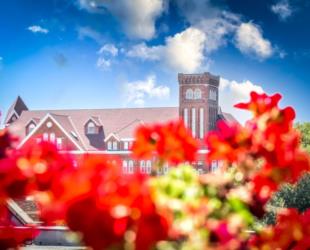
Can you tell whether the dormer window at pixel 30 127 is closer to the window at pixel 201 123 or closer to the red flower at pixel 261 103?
the window at pixel 201 123

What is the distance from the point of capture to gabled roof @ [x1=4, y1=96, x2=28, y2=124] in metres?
46.6

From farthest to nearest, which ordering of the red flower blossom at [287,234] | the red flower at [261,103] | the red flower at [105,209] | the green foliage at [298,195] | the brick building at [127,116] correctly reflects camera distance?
the brick building at [127,116], the green foliage at [298,195], the red flower at [261,103], the red flower blossom at [287,234], the red flower at [105,209]

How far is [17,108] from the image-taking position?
4691 centimetres

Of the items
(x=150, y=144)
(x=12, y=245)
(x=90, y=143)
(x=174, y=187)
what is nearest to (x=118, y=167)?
(x=174, y=187)

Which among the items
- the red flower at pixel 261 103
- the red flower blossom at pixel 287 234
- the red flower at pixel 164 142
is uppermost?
the red flower at pixel 261 103

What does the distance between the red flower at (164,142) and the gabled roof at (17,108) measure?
4624 centimetres

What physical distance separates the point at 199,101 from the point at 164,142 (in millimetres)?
43576

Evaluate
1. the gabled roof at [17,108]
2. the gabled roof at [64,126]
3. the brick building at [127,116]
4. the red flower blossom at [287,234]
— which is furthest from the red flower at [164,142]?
the gabled roof at [17,108]

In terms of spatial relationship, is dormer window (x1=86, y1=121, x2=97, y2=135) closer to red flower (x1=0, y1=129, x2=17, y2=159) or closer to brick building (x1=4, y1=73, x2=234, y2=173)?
brick building (x1=4, y1=73, x2=234, y2=173)

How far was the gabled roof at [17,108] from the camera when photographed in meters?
46.6

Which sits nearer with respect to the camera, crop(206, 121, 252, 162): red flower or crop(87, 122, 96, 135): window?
crop(206, 121, 252, 162): red flower

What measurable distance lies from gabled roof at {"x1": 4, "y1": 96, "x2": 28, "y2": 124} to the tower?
36.0 feet

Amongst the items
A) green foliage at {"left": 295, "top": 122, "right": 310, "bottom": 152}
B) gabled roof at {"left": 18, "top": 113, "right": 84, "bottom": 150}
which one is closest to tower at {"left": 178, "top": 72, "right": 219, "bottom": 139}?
gabled roof at {"left": 18, "top": 113, "right": 84, "bottom": 150}

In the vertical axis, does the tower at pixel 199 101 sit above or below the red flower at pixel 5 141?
above
